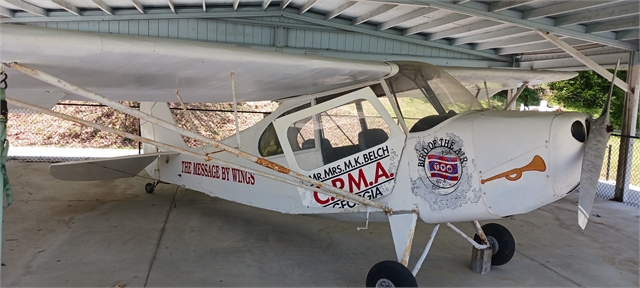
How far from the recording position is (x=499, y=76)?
5762 millimetres

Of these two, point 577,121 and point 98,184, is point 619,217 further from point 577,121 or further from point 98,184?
point 98,184

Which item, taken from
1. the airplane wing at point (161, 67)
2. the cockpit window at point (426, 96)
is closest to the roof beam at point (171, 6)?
the airplane wing at point (161, 67)

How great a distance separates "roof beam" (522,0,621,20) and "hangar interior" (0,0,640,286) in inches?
0.5

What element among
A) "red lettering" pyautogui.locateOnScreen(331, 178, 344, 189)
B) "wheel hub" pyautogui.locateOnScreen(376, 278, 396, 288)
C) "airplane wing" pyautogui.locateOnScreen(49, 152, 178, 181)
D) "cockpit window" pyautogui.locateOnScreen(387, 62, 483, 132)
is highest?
"cockpit window" pyautogui.locateOnScreen(387, 62, 483, 132)

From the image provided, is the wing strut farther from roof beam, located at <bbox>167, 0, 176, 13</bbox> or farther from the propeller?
roof beam, located at <bbox>167, 0, 176, 13</bbox>

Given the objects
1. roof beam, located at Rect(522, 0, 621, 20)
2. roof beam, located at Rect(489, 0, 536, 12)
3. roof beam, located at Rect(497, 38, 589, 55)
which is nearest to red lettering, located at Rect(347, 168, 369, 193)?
roof beam, located at Rect(489, 0, 536, 12)

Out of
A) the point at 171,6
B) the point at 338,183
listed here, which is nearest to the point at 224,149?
the point at 338,183

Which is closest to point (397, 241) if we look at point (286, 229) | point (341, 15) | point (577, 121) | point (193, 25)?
point (577, 121)

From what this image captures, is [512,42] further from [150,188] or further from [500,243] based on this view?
[150,188]

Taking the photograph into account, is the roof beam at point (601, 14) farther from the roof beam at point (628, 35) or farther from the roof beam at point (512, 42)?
the roof beam at point (512, 42)

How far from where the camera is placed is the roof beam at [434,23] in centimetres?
751

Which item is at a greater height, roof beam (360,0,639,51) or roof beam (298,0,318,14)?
roof beam (298,0,318,14)

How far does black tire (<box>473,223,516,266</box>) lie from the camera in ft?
14.5

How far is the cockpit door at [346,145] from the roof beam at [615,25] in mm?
4906
